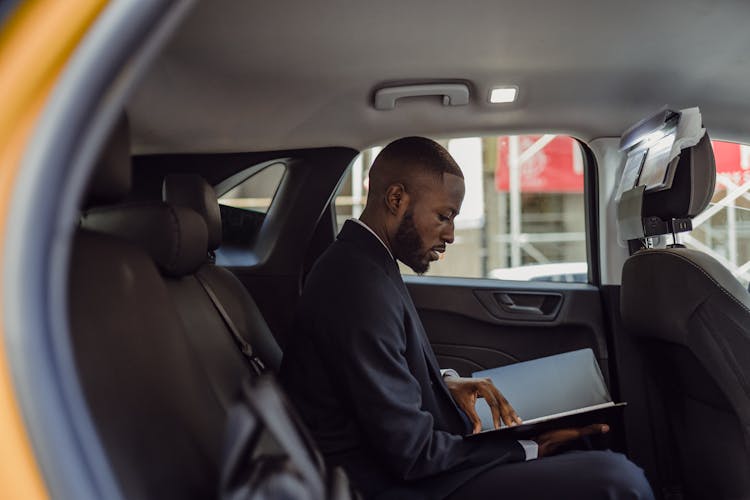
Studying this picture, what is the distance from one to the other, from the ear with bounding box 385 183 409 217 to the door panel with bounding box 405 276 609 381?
3.07ft

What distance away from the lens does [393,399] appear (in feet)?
4.46

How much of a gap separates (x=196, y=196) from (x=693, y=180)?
123 cm

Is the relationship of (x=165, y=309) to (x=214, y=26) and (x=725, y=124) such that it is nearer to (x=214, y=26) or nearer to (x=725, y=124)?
(x=214, y=26)

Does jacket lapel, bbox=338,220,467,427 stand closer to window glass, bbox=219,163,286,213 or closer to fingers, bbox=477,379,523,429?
fingers, bbox=477,379,523,429

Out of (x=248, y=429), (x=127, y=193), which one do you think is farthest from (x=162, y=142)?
(x=248, y=429)

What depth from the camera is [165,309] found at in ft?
3.43

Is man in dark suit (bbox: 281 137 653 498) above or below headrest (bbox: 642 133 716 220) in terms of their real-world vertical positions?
below

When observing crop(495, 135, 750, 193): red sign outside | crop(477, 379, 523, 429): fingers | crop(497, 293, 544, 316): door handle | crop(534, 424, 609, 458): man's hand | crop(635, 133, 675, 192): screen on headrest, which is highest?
crop(495, 135, 750, 193): red sign outside

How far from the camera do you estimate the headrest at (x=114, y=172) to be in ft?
2.47

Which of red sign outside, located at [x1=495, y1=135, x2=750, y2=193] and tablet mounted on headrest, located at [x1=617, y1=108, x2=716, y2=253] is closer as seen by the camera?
tablet mounted on headrest, located at [x1=617, y1=108, x2=716, y2=253]

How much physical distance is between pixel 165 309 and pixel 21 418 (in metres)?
0.49

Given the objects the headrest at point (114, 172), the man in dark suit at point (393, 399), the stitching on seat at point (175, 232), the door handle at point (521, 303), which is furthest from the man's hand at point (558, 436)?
the headrest at point (114, 172)

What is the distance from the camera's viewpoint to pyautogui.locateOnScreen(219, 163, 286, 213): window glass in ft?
8.41

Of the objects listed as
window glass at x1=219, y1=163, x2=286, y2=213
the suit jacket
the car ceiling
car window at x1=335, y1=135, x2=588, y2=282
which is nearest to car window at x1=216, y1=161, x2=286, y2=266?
window glass at x1=219, y1=163, x2=286, y2=213
